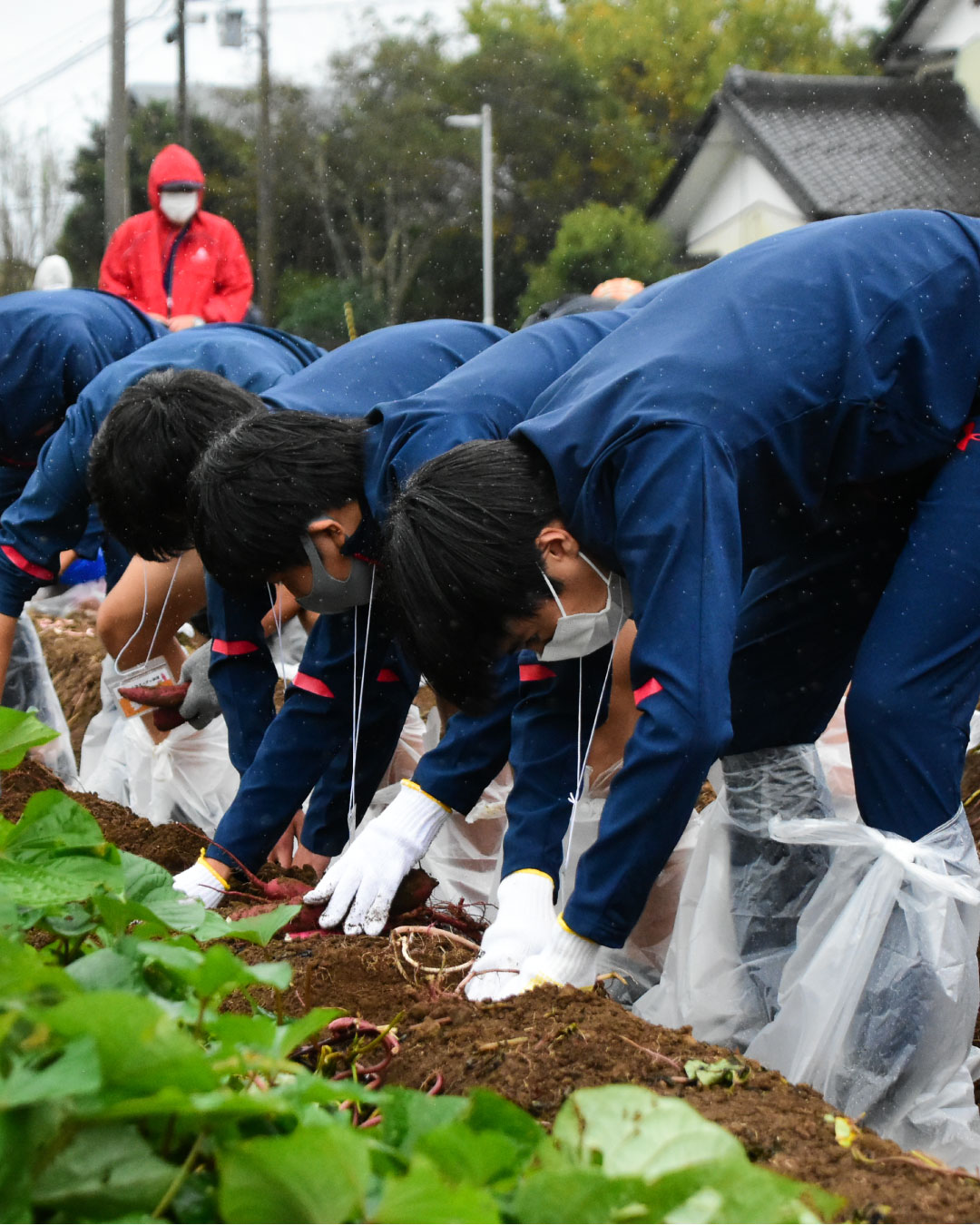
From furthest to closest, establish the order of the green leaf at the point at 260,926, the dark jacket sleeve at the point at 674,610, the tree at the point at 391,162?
1. the tree at the point at 391,162
2. the dark jacket sleeve at the point at 674,610
3. the green leaf at the point at 260,926

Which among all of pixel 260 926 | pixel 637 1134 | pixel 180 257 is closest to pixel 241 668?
pixel 260 926

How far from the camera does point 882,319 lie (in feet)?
6.78

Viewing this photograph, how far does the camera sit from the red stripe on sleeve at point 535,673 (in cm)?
266

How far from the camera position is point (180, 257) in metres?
6.67

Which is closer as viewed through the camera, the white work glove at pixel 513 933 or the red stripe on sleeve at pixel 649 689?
the red stripe on sleeve at pixel 649 689

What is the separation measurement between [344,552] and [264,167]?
55.5 ft

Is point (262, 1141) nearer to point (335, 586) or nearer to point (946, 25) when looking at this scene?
point (335, 586)

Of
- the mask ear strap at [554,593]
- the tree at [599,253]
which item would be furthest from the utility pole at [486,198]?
the mask ear strap at [554,593]

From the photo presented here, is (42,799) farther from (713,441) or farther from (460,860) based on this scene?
(460,860)

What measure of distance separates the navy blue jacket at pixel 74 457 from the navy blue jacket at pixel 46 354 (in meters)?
0.40

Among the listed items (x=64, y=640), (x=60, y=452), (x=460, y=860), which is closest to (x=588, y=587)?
(x=460, y=860)

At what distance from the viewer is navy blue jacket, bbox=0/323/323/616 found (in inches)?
143

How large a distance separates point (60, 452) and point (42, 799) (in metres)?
2.45

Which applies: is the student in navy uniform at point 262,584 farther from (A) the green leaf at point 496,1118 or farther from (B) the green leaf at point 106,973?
(A) the green leaf at point 496,1118
